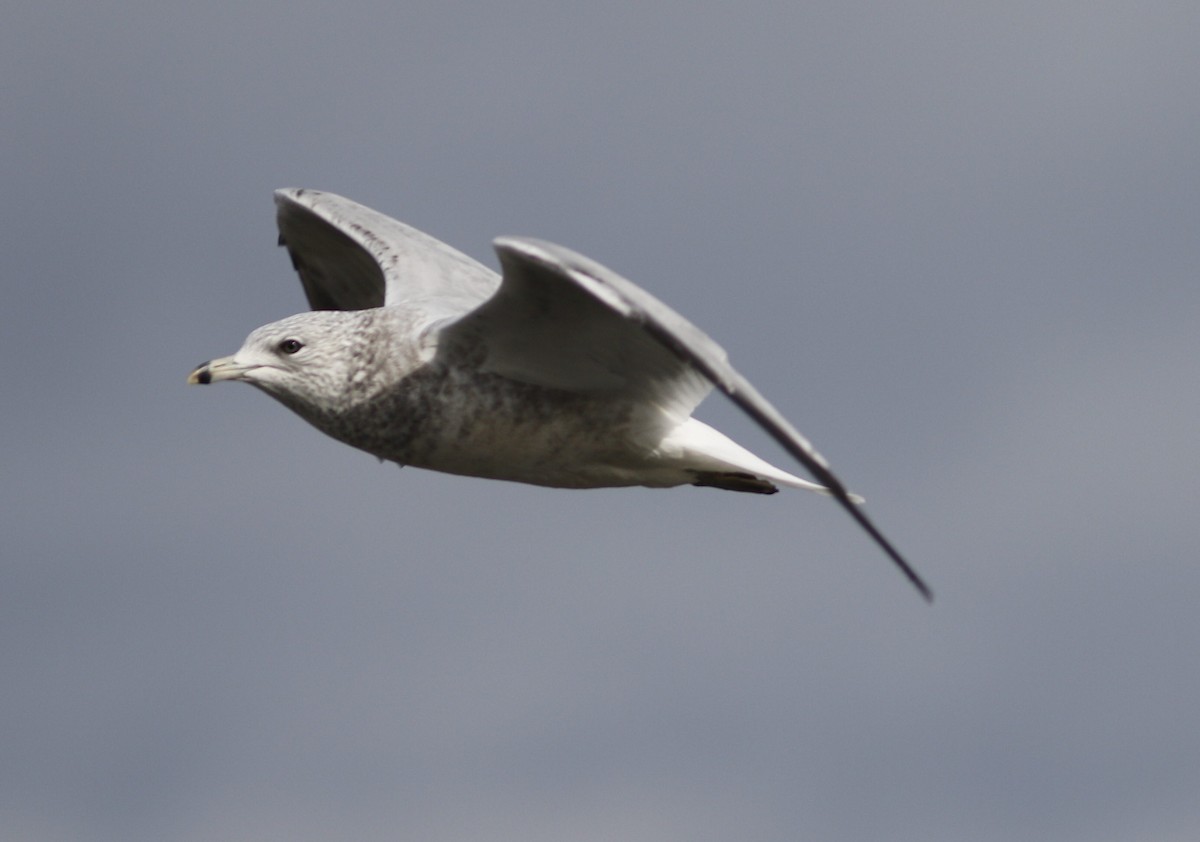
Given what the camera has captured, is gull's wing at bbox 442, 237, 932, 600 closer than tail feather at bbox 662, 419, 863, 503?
Yes

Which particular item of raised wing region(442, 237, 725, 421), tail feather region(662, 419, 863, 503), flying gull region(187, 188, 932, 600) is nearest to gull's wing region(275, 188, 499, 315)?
flying gull region(187, 188, 932, 600)

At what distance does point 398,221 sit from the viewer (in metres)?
15.0

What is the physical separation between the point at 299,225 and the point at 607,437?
4.44m

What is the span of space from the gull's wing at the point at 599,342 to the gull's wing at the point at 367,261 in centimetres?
113

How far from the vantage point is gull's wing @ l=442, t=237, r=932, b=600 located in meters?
10.1

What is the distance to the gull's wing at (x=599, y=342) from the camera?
33.2ft

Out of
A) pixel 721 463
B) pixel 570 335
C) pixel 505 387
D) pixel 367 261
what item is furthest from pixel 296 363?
pixel 367 261

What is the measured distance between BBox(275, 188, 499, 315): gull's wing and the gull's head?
2.96 feet

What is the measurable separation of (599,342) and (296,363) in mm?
1849

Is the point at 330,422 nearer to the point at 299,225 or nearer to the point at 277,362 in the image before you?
the point at 277,362

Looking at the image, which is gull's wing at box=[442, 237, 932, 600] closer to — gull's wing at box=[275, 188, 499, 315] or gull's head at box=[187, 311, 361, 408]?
gull's head at box=[187, 311, 361, 408]

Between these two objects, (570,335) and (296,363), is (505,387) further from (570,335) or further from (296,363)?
(296,363)

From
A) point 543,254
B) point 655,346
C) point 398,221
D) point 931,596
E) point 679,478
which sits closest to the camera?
point 931,596

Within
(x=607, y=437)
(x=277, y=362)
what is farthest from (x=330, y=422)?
(x=607, y=437)
